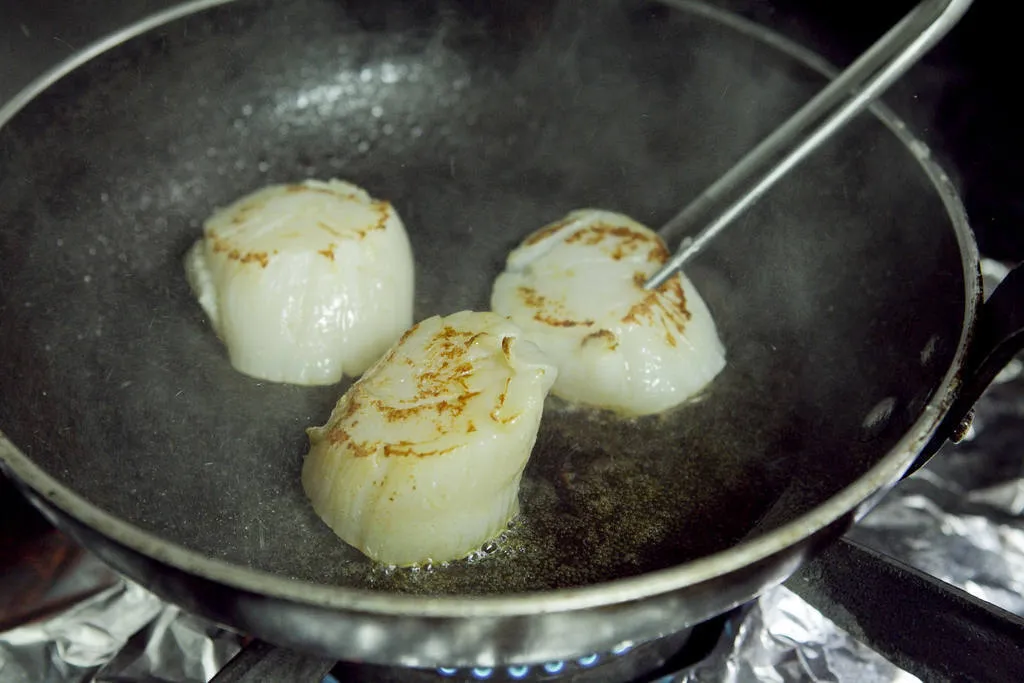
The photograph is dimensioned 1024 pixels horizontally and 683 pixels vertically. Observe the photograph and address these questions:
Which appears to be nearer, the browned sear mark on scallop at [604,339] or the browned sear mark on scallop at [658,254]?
the browned sear mark on scallop at [604,339]

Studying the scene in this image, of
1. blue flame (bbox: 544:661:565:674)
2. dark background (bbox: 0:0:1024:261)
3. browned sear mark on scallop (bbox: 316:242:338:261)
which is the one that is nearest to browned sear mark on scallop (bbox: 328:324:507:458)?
browned sear mark on scallop (bbox: 316:242:338:261)

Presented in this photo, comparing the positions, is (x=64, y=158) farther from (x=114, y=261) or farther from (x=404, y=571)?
(x=404, y=571)

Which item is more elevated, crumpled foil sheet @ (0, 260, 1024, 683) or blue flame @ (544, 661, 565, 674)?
blue flame @ (544, 661, 565, 674)

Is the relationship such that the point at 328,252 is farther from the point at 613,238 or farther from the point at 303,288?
the point at 613,238

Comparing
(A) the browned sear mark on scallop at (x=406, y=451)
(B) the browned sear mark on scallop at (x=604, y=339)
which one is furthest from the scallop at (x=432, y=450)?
(B) the browned sear mark on scallop at (x=604, y=339)

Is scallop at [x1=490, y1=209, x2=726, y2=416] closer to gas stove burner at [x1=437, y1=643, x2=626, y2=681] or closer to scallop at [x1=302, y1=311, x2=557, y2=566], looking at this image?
scallop at [x1=302, y1=311, x2=557, y2=566]

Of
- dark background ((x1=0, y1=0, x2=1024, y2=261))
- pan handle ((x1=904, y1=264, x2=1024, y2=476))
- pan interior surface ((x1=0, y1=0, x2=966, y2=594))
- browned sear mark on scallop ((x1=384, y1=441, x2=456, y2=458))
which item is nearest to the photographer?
pan handle ((x1=904, y1=264, x2=1024, y2=476))

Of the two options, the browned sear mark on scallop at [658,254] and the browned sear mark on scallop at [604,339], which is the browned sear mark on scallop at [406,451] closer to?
the browned sear mark on scallop at [604,339]

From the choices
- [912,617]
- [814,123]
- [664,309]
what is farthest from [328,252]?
[912,617]
